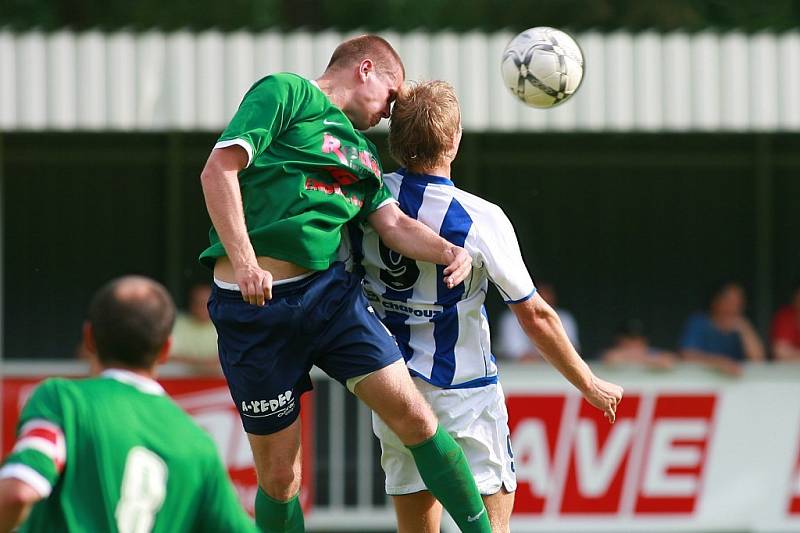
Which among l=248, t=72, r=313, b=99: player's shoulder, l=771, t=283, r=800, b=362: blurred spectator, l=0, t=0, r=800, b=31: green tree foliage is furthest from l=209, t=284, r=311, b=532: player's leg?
l=0, t=0, r=800, b=31: green tree foliage

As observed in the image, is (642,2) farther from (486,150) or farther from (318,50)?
(318,50)

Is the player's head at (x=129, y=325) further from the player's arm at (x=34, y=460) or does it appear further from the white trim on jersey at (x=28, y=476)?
the white trim on jersey at (x=28, y=476)

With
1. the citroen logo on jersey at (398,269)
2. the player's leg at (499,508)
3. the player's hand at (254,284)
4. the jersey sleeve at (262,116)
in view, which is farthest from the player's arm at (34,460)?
the player's leg at (499,508)

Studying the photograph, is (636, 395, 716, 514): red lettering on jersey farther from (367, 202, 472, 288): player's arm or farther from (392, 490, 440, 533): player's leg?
(367, 202, 472, 288): player's arm

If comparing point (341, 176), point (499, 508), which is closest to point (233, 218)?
point (341, 176)

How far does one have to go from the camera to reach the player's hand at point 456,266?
166 inches

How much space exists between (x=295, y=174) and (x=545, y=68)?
4.70 feet

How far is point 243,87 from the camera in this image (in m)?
10.0

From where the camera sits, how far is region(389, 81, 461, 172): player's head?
4.49 metres

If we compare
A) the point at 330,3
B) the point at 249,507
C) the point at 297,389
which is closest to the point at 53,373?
the point at 249,507

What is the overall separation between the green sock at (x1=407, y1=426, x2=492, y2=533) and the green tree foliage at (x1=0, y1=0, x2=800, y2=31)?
385 inches

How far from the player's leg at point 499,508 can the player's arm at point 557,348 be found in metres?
0.48

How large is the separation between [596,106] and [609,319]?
3.12m

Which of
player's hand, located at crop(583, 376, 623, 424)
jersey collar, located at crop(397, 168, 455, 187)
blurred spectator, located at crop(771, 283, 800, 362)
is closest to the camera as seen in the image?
player's hand, located at crop(583, 376, 623, 424)
